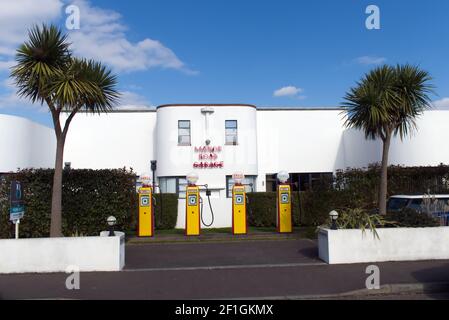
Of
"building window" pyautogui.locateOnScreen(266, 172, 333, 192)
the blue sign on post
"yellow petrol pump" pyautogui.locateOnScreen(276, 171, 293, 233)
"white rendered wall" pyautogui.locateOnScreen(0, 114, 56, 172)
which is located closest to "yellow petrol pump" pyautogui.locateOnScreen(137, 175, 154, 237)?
"yellow petrol pump" pyautogui.locateOnScreen(276, 171, 293, 233)

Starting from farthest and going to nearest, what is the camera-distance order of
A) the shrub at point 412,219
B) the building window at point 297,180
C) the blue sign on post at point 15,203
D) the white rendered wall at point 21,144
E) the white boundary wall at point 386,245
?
1. the building window at point 297,180
2. the white rendered wall at point 21,144
3. the shrub at point 412,219
4. the blue sign on post at point 15,203
5. the white boundary wall at point 386,245

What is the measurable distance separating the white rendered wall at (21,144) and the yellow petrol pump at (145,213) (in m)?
10.1

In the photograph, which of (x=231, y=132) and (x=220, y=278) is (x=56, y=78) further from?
(x=231, y=132)

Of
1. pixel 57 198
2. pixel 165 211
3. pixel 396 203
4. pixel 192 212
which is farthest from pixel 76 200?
pixel 396 203

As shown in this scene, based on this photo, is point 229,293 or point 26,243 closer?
point 229,293

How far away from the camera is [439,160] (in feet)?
75.5

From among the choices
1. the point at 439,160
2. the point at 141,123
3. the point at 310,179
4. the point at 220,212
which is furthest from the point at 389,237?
the point at 141,123

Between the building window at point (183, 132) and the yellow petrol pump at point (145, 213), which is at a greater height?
the building window at point (183, 132)

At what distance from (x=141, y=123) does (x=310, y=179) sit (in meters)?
10.5

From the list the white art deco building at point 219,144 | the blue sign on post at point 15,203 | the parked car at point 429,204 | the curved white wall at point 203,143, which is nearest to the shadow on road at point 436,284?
the parked car at point 429,204

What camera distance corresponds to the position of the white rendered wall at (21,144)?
21969mm

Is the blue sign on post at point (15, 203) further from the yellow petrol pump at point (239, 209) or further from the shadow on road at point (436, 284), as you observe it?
the shadow on road at point (436, 284)

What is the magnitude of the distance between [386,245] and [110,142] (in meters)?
19.7

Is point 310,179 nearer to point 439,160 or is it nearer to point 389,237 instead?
point 439,160
